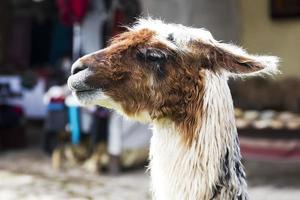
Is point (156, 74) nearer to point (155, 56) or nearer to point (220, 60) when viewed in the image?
point (155, 56)

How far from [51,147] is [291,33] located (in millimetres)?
3274

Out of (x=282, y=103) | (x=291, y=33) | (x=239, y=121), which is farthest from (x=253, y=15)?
(x=239, y=121)

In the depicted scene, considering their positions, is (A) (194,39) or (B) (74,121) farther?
(B) (74,121)

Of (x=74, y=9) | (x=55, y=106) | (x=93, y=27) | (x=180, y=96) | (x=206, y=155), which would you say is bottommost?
(x=55, y=106)

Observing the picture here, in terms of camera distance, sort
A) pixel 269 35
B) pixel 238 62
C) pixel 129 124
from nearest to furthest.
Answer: pixel 238 62
pixel 129 124
pixel 269 35

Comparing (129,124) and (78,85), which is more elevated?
(78,85)

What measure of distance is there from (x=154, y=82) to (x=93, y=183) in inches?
181

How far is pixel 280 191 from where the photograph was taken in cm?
586

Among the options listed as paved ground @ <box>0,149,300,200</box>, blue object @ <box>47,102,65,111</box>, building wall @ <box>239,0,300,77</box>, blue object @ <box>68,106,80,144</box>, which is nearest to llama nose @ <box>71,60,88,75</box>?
paved ground @ <box>0,149,300,200</box>

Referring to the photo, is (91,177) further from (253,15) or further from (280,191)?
(253,15)

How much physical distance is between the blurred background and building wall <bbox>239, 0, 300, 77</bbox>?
0.04 ft

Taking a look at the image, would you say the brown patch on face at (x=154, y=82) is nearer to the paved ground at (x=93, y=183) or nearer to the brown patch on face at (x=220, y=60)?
the brown patch on face at (x=220, y=60)

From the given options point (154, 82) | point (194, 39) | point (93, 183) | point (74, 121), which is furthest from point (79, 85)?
point (74, 121)

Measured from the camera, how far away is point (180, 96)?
1.79 m
